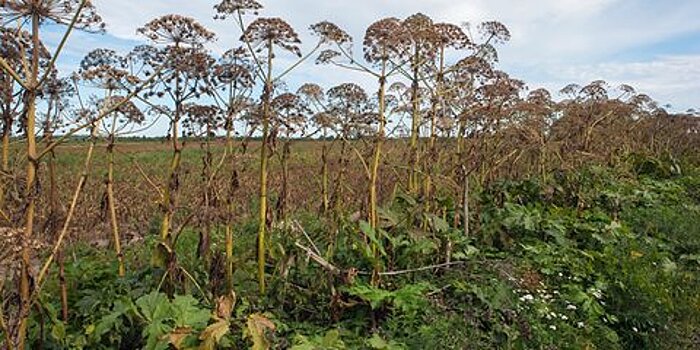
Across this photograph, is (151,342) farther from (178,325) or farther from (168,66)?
(168,66)

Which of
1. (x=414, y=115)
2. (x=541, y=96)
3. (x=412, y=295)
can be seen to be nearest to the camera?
(x=412, y=295)

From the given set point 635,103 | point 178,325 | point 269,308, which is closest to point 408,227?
point 269,308

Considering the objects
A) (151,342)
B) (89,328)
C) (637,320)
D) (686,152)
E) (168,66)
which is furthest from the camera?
(686,152)

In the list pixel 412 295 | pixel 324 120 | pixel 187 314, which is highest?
pixel 324 120

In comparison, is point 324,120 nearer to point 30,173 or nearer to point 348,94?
point 348,94

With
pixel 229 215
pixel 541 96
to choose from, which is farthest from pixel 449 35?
pixel 541 96

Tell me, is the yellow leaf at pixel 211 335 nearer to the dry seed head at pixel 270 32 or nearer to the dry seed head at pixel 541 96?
the dry seed head at pixel 270 32

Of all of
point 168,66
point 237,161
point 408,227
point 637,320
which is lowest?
point 637,320

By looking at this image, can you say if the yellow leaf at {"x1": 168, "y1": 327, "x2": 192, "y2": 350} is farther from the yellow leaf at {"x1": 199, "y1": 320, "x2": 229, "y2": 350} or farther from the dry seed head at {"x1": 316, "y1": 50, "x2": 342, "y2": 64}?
the dry seed head at {"x1": 316, "y1": 50, "x2": 342, "y2": 64}

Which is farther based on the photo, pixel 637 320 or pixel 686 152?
pixel 686 152

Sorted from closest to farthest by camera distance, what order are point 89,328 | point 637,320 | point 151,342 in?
point 151,342, point 89,328, point 637,320

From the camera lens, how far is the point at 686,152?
17719 mm

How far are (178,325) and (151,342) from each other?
6.3 inches

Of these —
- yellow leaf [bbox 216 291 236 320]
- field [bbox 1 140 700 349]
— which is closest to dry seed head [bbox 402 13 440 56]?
field [bbox 1 140 700 349]
